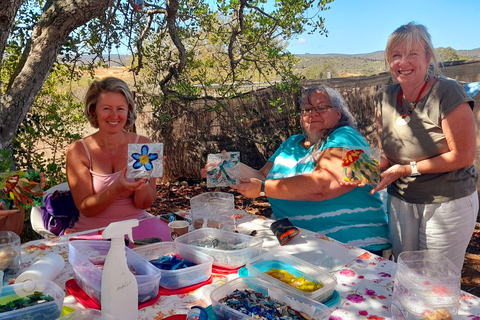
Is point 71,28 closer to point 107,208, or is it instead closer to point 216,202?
point 107,208

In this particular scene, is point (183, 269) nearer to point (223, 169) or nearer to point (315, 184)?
point (223, 169)

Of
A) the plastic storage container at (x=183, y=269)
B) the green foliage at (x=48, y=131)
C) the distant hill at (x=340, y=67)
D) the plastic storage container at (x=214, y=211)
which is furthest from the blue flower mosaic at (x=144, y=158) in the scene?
the distant hill at (x=340, y=67)

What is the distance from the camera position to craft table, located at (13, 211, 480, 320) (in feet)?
4.52

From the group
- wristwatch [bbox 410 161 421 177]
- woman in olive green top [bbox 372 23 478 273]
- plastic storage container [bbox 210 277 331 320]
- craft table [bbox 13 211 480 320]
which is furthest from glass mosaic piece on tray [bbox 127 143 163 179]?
wristwatch [bbox 410 161 421 177]

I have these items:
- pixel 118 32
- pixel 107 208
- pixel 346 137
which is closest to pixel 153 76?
pixel 118 32

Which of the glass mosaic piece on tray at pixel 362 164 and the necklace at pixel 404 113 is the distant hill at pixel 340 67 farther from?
the glass mosaic piece on tray at pixel 362 164

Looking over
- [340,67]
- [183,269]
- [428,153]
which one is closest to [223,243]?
[183,269]

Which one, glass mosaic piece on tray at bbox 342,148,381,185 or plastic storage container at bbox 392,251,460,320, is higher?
glass mosaic piece on tray at bbox 342,148,381,185

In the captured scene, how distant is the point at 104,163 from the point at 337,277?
178 cm

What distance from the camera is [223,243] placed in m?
1.83

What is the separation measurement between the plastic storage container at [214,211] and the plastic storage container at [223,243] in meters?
0.28

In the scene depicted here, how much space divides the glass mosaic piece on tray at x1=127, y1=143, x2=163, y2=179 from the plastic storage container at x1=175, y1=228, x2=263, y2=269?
41 cm

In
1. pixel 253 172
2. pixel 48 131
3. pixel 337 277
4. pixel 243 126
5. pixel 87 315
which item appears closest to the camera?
pixel 87 315

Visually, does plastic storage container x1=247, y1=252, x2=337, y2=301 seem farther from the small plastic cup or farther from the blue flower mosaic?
the blue flower mosaic
